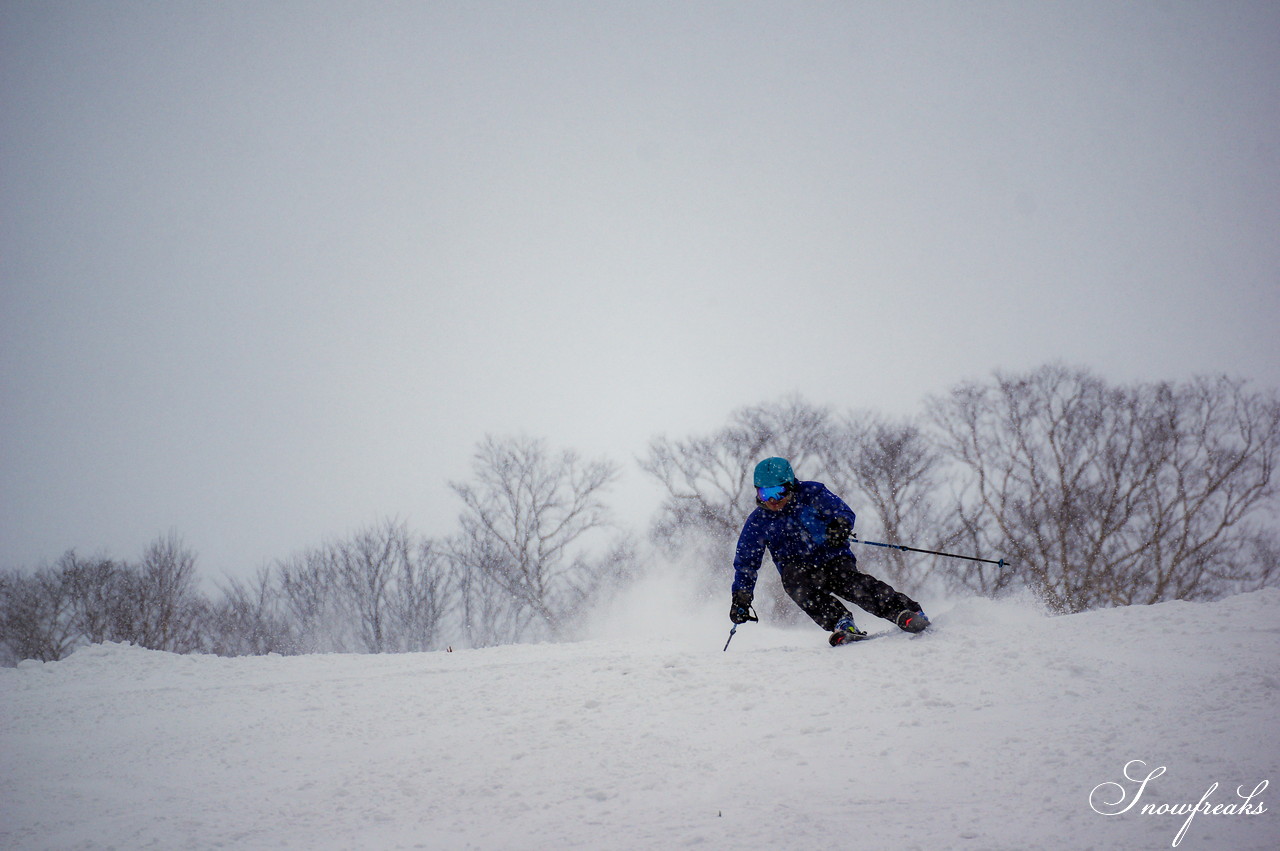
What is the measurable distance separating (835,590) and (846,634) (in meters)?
0.48

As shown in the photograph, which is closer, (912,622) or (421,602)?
(912,622)

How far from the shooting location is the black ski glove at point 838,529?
5055 millimetres

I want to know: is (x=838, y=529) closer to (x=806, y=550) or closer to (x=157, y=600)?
(x=806, y=550)

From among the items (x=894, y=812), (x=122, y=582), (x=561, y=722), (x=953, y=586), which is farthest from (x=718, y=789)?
(x=122, y=582)

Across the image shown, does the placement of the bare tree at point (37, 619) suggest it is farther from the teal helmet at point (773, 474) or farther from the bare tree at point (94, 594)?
the teal helmet at point (773, 474)

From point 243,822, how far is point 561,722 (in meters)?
1.45

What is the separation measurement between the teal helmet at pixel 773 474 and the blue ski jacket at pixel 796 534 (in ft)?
0.44

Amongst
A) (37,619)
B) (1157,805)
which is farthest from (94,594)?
(1157,805)

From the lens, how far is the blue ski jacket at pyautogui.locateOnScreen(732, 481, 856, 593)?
203 inches

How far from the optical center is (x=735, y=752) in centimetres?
271

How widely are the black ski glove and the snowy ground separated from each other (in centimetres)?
98

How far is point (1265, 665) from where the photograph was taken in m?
2.88

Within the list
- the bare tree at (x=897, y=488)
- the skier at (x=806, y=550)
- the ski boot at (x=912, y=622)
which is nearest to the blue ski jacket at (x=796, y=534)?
the skier at (x=806, y=550)

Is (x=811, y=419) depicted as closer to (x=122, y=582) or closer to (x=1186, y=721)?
(x=1186, y=721)
